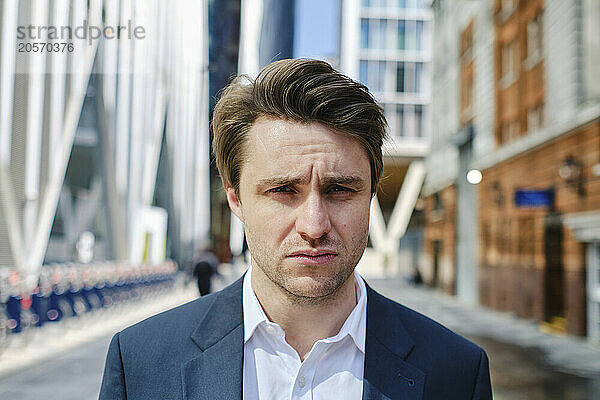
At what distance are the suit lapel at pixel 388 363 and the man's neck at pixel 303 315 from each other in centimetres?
11

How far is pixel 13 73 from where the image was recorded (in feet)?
30.6

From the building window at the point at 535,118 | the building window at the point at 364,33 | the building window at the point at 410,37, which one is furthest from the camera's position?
the building window at the point at 410,37

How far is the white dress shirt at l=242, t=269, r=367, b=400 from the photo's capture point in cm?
179

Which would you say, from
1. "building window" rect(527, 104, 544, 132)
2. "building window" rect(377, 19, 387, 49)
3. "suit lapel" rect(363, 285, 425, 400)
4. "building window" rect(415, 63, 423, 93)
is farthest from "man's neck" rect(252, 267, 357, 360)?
"building window" rect(415, 63, 423, 93)

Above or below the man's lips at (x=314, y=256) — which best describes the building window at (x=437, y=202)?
above

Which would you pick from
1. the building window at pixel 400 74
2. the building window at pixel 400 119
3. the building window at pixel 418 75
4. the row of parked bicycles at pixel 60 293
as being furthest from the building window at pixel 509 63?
the building window at pixel 400 119

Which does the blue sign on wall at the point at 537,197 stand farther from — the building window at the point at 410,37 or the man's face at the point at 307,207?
the building window at the point at 410,37


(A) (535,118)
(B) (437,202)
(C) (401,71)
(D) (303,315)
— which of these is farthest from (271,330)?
(C) (401,71)

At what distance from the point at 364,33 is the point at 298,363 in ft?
145

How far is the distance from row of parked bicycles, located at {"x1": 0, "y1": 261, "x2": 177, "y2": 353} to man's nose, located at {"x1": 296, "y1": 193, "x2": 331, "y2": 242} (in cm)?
895

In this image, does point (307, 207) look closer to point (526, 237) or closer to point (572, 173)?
point (572, 173)

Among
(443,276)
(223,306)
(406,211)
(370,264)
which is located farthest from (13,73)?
(406,211)

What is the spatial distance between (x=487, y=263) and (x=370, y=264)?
113 feet

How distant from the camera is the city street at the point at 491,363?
8055 millimetres
